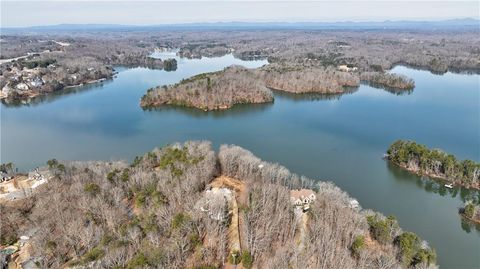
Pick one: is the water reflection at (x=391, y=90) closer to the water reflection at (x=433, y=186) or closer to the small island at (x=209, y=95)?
the small island at (x=209, y=95)

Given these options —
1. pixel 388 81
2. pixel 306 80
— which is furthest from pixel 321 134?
pixel 388 81

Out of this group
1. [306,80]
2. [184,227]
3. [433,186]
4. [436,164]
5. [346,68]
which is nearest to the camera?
[184,227]

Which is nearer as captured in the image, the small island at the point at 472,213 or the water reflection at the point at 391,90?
the small island at the point at 472,213

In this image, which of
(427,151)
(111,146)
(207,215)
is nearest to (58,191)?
(207,215)

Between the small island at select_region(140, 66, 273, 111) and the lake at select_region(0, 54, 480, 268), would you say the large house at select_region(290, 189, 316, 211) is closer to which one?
the lake at select_region(0, 54, 480, 268)

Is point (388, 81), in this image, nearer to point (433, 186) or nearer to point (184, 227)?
point (433, 186)

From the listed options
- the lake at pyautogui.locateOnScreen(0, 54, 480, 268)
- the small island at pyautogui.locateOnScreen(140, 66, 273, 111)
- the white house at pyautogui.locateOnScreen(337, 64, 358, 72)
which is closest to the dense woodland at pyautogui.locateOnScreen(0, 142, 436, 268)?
the lake at pyautogui.locateOnScreen(0, 54, 480, 268)

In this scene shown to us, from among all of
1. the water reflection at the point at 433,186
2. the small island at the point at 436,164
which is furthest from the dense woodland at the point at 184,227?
the small island at the point at 436,164
